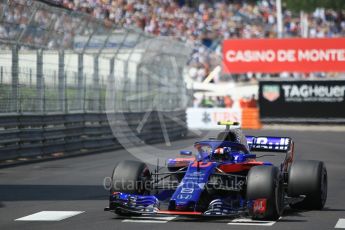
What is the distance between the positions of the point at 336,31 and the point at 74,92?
26.4m

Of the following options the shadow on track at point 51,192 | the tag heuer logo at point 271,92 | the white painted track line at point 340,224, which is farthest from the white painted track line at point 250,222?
the tag heuer logo at point 271,92

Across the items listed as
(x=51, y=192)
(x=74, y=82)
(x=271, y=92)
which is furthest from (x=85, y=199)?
(x=271, y=92)

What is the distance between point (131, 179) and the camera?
11.1 meters

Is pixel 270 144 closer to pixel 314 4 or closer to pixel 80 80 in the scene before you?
pixel 80 80

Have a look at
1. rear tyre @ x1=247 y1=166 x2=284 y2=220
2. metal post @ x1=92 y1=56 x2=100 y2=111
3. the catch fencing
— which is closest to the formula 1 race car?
rear tyre @ x1=247 y1=166 x2=284 y2=220

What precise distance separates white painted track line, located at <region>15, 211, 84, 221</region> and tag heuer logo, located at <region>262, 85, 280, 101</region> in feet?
98.1

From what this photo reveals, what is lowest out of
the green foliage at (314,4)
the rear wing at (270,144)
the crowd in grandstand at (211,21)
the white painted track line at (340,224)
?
the white painted track line at (340,224)

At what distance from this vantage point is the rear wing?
1301 cm

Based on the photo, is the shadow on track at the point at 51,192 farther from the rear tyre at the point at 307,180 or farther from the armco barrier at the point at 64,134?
the armco barrier at the point at 64,134

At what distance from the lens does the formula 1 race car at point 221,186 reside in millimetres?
10461

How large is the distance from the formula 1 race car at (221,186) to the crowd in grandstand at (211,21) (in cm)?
2185

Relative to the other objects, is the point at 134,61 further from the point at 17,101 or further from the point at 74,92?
the point at 17,101

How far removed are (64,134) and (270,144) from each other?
10.9 metres

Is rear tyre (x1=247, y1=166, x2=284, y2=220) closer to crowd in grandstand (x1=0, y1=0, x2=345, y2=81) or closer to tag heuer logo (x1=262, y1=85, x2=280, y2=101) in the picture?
crowd in grandstand (x1=0, y1=0, x2=345, y2=81)
